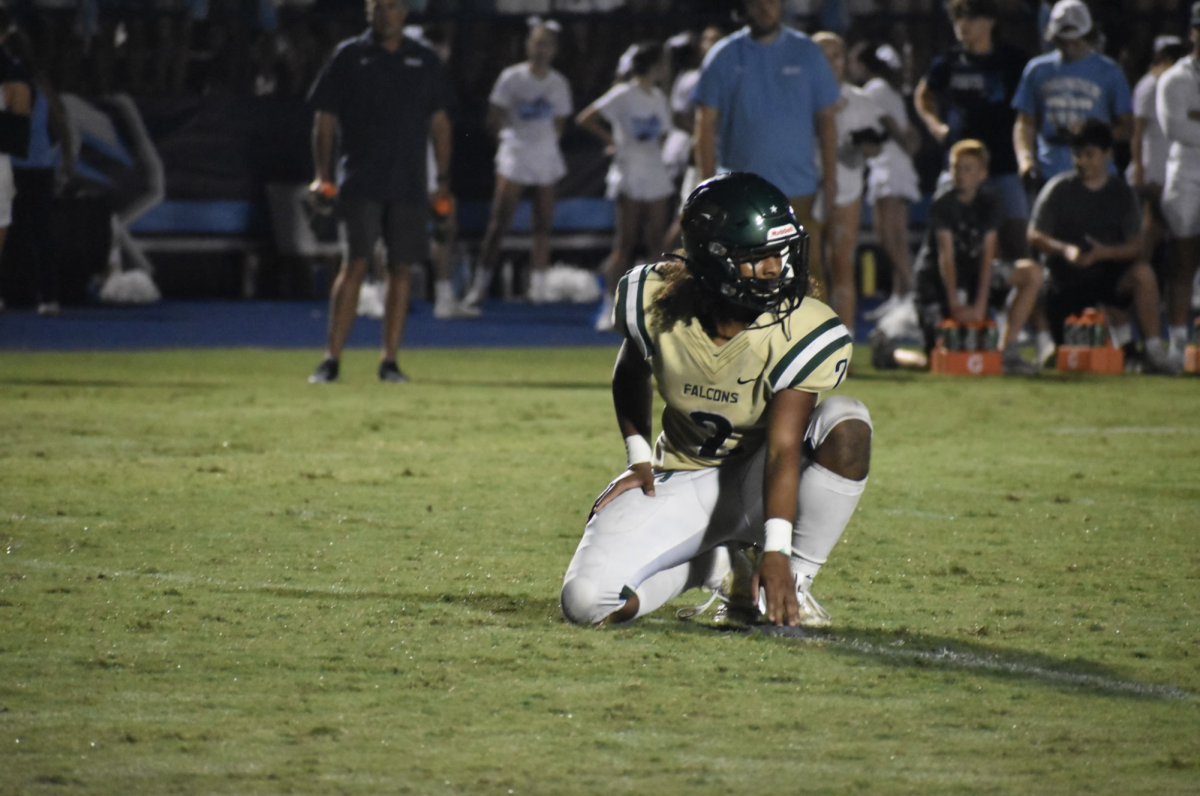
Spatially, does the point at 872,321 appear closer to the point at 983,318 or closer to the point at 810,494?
the point at 983,318

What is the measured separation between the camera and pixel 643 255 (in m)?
19.6

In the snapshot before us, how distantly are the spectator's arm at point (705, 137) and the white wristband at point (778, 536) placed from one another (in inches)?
236

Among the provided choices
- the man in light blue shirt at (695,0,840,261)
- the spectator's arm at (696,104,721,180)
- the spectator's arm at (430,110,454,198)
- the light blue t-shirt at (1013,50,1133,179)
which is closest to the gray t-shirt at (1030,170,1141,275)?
the light blue t-shirt at (1013,50,1133,179)

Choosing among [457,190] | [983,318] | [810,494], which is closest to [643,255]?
[457,190]

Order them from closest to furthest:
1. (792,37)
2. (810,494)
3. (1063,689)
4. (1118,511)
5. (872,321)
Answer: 1. (1063,689)
2. (810,494)
3. (1118,511)
4. (792,37)
5. (872,321)

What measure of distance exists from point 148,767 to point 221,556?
7.67 feet

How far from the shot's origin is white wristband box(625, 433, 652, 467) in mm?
4945

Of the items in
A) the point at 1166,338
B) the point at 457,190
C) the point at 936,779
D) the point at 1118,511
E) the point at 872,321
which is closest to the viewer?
the point at 936,779

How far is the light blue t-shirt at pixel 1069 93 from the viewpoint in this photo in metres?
12.0

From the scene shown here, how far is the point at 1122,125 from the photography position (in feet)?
39.6

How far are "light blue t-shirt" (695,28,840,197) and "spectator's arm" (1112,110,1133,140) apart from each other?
2501 mm

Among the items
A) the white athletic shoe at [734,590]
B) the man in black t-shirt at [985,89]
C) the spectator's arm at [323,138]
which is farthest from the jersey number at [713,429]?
the man in black t-shirt at [985,89]

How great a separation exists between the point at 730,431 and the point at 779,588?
0.58 metres

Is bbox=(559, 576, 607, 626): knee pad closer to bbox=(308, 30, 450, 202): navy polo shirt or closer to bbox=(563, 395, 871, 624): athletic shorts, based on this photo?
bbox=(563, 395, 871, 624): athletic shorts
